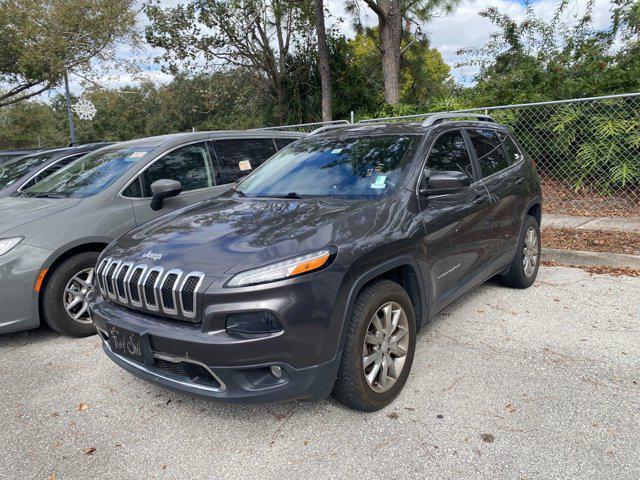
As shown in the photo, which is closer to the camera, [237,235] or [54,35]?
[237,235]

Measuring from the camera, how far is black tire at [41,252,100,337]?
13.0 feet

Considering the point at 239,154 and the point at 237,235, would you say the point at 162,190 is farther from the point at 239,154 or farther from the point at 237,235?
the point at 237,235

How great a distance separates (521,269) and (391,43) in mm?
8407

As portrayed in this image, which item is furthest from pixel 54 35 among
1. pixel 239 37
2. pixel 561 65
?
pixel 561 65

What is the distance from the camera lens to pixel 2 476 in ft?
8.02

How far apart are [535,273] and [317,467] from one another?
3.57 metres

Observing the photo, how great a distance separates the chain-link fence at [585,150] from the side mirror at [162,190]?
5523 mm

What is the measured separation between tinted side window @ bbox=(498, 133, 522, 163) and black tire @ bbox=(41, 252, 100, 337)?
13.4 feet

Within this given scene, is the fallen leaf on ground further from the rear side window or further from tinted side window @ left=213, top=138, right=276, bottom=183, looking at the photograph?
the rear side window

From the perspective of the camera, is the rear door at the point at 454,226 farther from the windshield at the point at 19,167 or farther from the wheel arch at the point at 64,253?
the windshield at the point at 19,167

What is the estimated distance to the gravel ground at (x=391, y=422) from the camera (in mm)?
2385

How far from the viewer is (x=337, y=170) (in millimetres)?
3488

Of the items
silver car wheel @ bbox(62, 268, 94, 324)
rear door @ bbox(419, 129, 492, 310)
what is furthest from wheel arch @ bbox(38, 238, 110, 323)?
rear door @ bbox(419, 129, 492, 310)

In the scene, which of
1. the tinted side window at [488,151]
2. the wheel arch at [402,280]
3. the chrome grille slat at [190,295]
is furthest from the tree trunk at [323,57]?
the chrome grille slat at [190,295]
